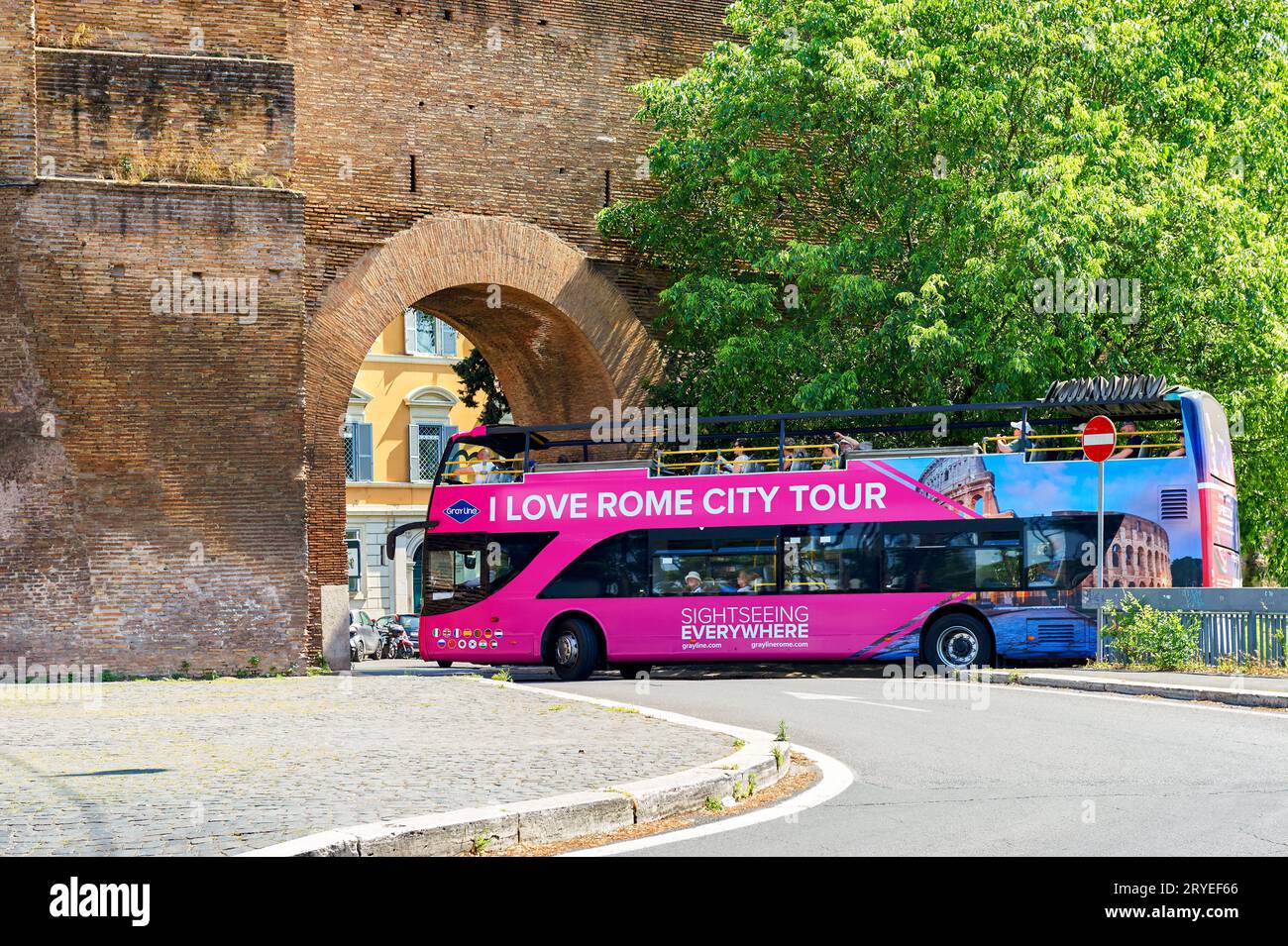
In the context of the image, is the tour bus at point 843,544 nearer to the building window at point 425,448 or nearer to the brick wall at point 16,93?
the brick wall at point 16,93

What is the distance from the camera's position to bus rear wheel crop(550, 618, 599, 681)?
24828 millimetres

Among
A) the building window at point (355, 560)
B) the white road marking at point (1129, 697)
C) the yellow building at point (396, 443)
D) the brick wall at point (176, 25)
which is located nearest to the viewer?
the white road marking at point (1129, 697)

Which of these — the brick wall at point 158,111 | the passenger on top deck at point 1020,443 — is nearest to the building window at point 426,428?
the brick wall at point 158,111

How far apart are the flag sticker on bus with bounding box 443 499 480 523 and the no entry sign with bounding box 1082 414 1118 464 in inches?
350

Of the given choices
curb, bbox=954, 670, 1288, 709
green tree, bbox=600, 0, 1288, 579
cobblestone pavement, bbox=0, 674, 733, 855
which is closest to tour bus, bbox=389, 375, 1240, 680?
green tree, bbox=600, 0, 1288, 579

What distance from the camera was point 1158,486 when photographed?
2278 cm

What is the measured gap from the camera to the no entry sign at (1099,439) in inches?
875

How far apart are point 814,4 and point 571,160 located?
15.6 feet

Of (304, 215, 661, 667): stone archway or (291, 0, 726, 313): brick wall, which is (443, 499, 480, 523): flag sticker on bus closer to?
(304, 215, 661, 667): stone archway

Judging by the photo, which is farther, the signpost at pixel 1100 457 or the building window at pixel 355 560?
the building window at pixel 355 560

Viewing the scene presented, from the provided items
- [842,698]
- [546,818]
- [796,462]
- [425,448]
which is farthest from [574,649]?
[425,448]

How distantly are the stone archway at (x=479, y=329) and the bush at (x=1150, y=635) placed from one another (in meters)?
10.3

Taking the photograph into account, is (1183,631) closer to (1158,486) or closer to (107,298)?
(1158,486)

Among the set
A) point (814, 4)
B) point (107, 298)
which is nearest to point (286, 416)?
point (107, 298)
